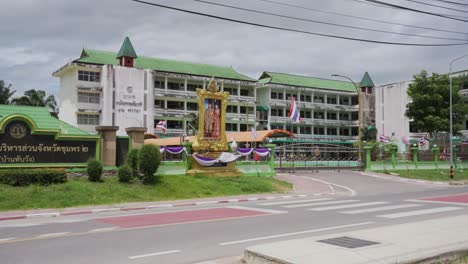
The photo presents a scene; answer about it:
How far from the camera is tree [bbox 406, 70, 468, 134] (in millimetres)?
49500

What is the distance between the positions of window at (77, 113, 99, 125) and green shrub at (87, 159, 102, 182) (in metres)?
40.7

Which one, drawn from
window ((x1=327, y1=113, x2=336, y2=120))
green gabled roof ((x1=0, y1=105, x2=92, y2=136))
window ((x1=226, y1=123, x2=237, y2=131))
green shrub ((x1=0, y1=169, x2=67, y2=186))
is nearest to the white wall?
window ((x1=327, y1=113, x2=336, y2=120))

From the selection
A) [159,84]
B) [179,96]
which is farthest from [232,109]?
[159,84]

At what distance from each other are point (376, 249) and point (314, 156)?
2897 cm

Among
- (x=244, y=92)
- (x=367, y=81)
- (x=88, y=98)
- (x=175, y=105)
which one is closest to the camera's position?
(x=88, y=98)

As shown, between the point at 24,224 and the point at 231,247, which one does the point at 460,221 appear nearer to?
the point at 231,247

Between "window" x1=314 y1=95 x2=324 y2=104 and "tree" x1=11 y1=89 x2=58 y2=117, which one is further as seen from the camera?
"window" x1=314 y1=95 x2=324 y2=104

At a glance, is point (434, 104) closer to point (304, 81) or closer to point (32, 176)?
point (304, 81)

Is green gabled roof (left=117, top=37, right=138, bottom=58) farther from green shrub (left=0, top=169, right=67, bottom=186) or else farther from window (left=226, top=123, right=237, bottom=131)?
green shrub (left=0, top=169, right=67, bottom=186)

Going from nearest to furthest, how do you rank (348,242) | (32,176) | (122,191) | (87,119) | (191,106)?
1. (348,242)
2. (32,176)
3. (122,191)
4. (87,119)
5. (191,106)

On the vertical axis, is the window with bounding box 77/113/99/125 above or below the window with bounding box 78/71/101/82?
below

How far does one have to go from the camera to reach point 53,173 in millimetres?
18906

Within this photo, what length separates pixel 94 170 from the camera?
65.4 feet

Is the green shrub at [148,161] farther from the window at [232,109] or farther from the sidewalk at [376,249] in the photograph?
the window at [232,109]
